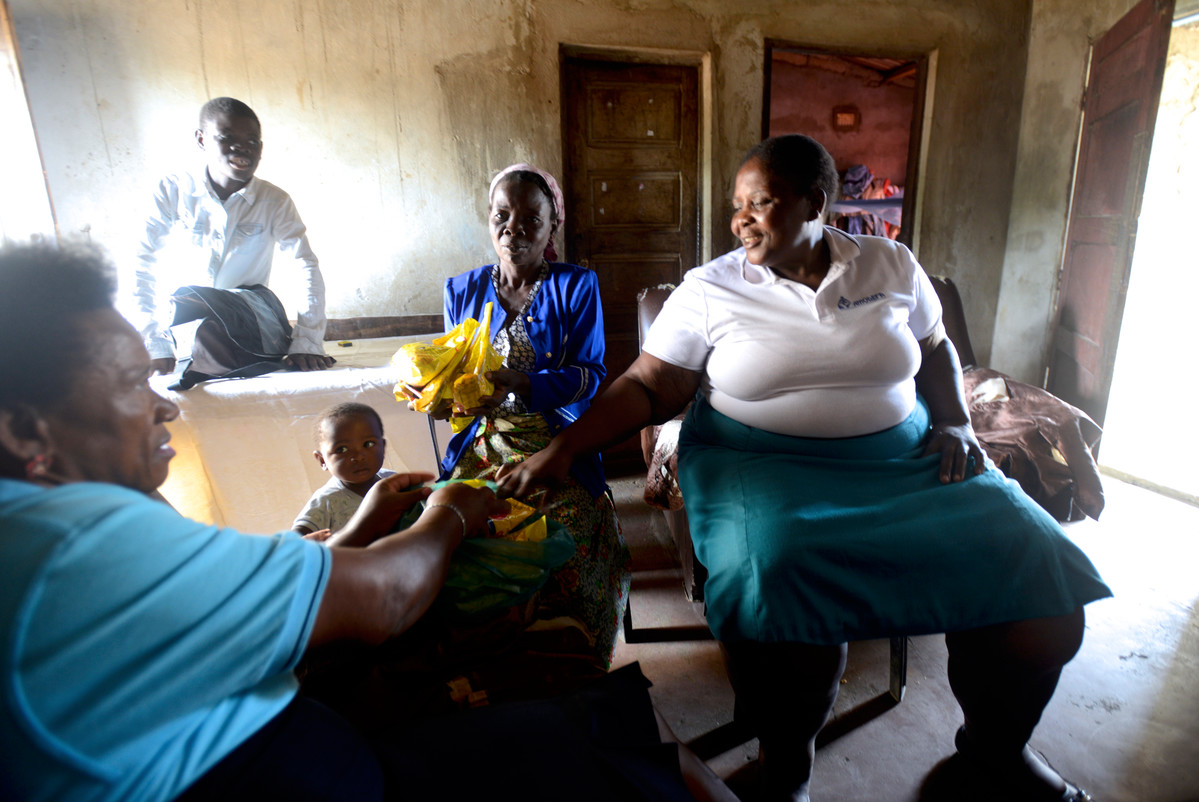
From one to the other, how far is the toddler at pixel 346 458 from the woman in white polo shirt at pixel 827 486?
539 millimetres

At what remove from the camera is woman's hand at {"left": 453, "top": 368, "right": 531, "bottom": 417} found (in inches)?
69.8

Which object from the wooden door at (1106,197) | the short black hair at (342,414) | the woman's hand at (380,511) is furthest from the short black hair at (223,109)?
the wooden door at (1106,197)

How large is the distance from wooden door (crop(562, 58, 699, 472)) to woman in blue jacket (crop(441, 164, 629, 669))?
Result: 203 centimetres

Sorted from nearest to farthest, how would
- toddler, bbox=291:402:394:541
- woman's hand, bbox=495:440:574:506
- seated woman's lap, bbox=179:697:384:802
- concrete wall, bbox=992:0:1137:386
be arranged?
seated woman's lap, bbox=179:697:384:802 → woman's hand, bbox=495:440:574:506 → toddler, bbox=291:402:394:541 → concrete wall, bbox=992:0:1137:386

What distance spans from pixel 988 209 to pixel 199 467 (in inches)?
210

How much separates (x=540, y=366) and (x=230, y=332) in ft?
4.41

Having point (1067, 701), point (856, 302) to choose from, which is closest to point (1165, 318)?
point (1067, 701)

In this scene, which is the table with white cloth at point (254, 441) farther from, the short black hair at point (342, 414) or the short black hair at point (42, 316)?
the short black hair at point (42, 316)

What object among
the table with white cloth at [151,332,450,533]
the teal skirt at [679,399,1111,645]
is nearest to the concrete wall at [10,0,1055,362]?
the table with white cloth at [151,332,450,533]

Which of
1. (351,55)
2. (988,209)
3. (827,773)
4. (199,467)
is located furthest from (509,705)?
(988,209)

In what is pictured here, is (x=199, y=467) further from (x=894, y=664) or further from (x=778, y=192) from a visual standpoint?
(x=894, y=664)

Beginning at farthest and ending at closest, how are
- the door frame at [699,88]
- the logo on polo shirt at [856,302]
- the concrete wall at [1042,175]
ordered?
the concrete wall at [1042,175] < the door frame at [699,88] < the logo on polo shirt at [856,302]

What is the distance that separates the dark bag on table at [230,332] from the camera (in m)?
2.41

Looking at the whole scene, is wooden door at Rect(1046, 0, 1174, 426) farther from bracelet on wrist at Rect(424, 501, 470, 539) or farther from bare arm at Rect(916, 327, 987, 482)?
bracelet on wrist at Rect(424, 501, 470, 539)
